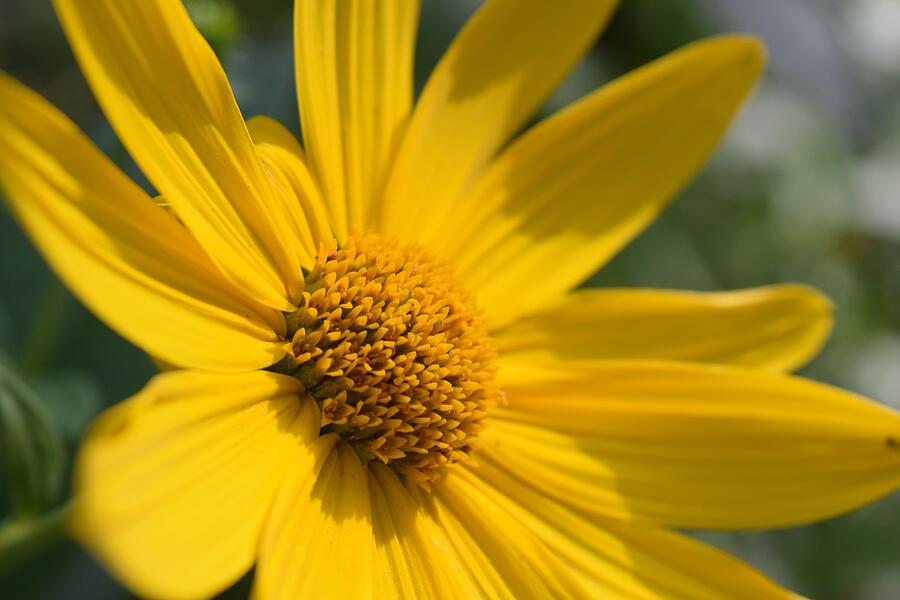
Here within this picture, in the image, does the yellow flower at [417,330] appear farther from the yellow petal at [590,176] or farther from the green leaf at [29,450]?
the green leaf at [29,450]

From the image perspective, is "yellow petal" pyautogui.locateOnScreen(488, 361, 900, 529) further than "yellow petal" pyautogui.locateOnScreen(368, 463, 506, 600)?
Yes

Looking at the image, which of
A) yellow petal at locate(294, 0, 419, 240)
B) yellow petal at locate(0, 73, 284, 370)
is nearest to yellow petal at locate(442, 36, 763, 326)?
yellow petal at locate(294, 0, 419, 240)

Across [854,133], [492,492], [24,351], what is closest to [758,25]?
[854,133]

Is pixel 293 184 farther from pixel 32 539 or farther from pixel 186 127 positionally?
pixel 32 539

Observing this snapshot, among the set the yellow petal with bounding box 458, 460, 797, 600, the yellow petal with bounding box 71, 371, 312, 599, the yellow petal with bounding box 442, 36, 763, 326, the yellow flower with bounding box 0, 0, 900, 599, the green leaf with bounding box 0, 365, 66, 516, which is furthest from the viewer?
the yellow petal with bounding box 442, 36, 763, 326

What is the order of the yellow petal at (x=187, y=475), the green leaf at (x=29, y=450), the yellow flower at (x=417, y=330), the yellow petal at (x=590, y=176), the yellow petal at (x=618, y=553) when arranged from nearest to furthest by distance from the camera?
the yellow petal at (x=187, y=475)
the yellow flower at (x=417, y=330)
the green leaf at (x=29, y=450)
the yellow petal at (x=618, y=553)
the yellow petal at (x=590, y=176)

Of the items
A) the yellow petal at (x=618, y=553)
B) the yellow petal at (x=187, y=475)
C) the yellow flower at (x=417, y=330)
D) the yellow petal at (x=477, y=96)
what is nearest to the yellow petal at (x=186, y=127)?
the yellow flower at (x=417, y=330)

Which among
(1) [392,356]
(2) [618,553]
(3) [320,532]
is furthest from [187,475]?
(2) [618,553]

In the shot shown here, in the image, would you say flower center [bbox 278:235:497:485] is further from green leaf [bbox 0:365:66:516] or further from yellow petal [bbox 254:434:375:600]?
green leaf [bbox 0:365:66:516]
